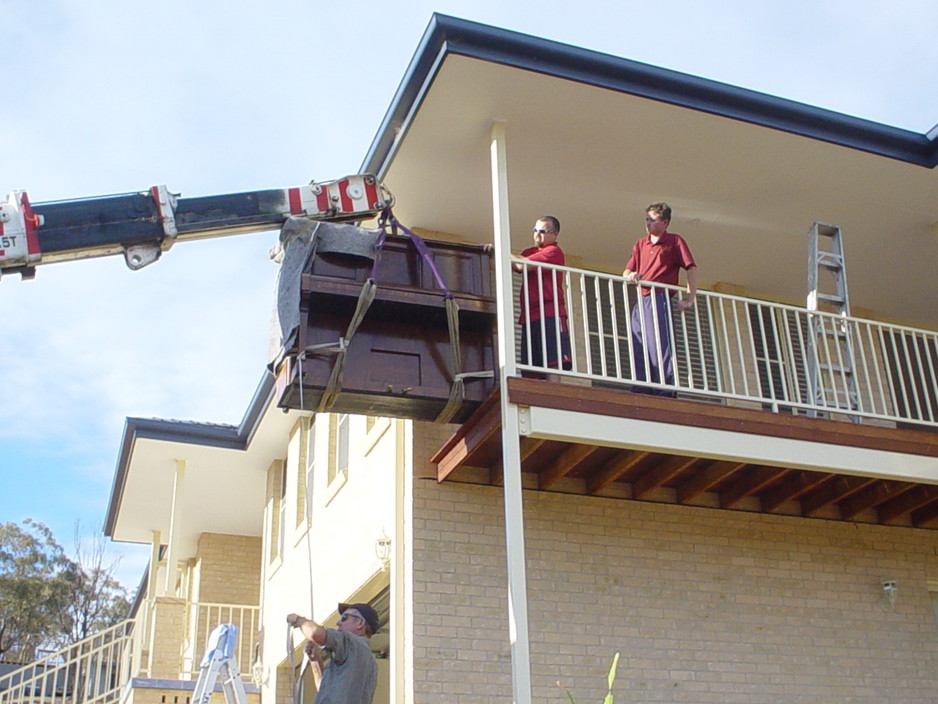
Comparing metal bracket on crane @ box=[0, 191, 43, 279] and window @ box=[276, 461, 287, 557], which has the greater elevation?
window @ box=[276, 461, 287, 557]

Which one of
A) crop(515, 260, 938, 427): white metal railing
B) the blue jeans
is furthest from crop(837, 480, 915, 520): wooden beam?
the blue jeans

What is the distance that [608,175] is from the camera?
31.2 feet

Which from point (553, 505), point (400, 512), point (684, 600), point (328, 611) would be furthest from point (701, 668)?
point (328, 611)

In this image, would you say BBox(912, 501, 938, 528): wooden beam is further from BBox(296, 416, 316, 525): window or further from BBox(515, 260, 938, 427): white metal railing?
BBox(296, 416, 316, 525): window

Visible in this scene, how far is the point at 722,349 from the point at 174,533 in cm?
771

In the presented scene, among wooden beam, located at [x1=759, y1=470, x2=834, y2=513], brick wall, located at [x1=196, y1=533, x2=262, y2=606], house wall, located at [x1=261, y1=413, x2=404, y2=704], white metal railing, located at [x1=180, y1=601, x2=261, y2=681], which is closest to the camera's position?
wooden beam, located at [x1=759, y1=470, x2=834, y2=513]

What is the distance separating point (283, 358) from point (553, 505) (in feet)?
8.57

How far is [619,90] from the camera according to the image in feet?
26.9

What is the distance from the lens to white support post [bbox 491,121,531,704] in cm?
684

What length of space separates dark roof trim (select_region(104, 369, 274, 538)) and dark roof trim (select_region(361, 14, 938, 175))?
5880 millimetres

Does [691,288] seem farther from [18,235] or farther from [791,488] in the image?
[18,235]

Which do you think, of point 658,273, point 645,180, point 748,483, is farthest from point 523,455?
point 645,180

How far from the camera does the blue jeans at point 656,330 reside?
26.5 ft

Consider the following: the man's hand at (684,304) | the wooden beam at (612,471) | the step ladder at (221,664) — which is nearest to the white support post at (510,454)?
the wooden beam at (612,471)
